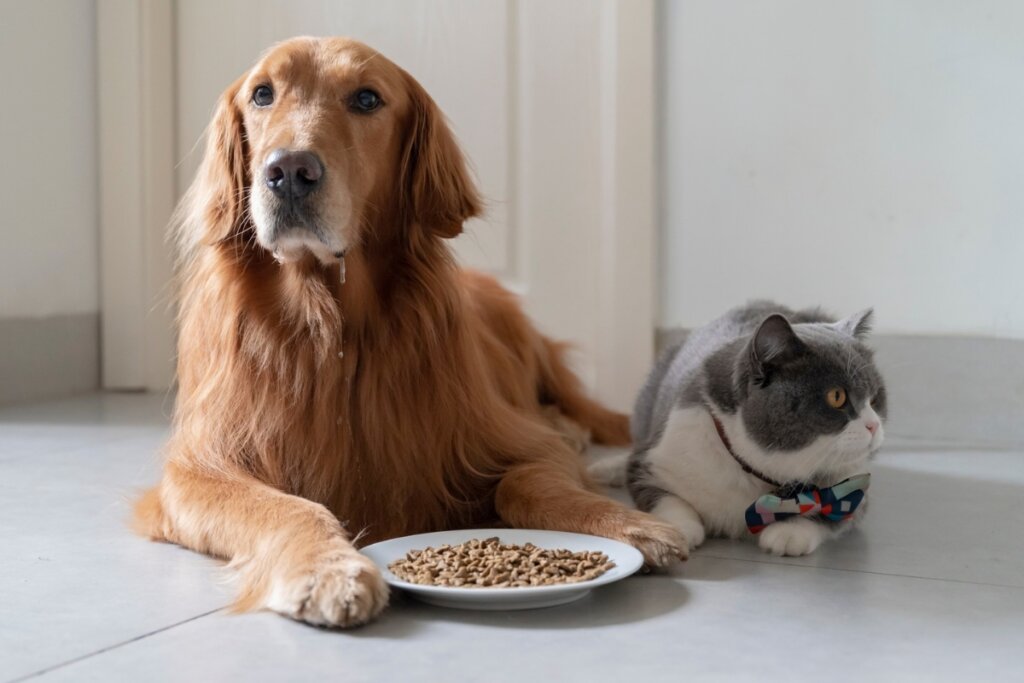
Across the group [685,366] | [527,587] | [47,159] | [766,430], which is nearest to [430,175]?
[685,366]

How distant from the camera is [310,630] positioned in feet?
4.75

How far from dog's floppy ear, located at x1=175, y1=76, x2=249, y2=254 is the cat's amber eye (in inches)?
40.8

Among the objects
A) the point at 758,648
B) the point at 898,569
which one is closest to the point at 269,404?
the point at 758,648

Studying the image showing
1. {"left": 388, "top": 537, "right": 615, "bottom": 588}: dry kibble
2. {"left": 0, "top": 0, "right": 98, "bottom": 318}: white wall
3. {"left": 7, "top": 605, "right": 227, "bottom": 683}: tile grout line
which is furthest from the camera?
{"left": 0, "top": 0, "right": 98, "bottom": 318}: white wall

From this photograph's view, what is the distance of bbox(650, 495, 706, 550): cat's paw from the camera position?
6.13ft

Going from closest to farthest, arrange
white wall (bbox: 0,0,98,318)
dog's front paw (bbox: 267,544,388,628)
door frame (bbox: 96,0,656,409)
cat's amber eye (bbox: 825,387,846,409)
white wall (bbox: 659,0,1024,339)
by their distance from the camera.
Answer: dog's front paw (bbox: 267,544,388,628), cat's amber eye (bbox: 825,387,846,409), white wall (bbox: 659,0,1024,339), white wall (bbox: 0,0,98,318), door frame (bbox: 96,0,656,409)

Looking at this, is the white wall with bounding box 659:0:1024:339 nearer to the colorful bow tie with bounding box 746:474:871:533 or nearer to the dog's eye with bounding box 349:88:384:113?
the colorful bow tie with bounding box 746:474:871:533

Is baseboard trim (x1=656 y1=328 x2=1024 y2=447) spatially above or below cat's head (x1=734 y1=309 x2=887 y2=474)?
below

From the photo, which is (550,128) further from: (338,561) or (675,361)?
(338,561)

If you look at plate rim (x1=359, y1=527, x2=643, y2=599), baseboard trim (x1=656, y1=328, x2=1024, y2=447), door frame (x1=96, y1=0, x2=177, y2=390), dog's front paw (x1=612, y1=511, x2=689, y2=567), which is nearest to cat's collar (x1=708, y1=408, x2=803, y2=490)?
dog's front paw (x1=612, y1=511, x2=689, y2=567)

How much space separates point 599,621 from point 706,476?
516 mm

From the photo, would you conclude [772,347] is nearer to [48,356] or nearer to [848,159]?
[848,159]

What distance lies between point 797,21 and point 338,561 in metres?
2.18

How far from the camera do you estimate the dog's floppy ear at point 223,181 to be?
198cm
